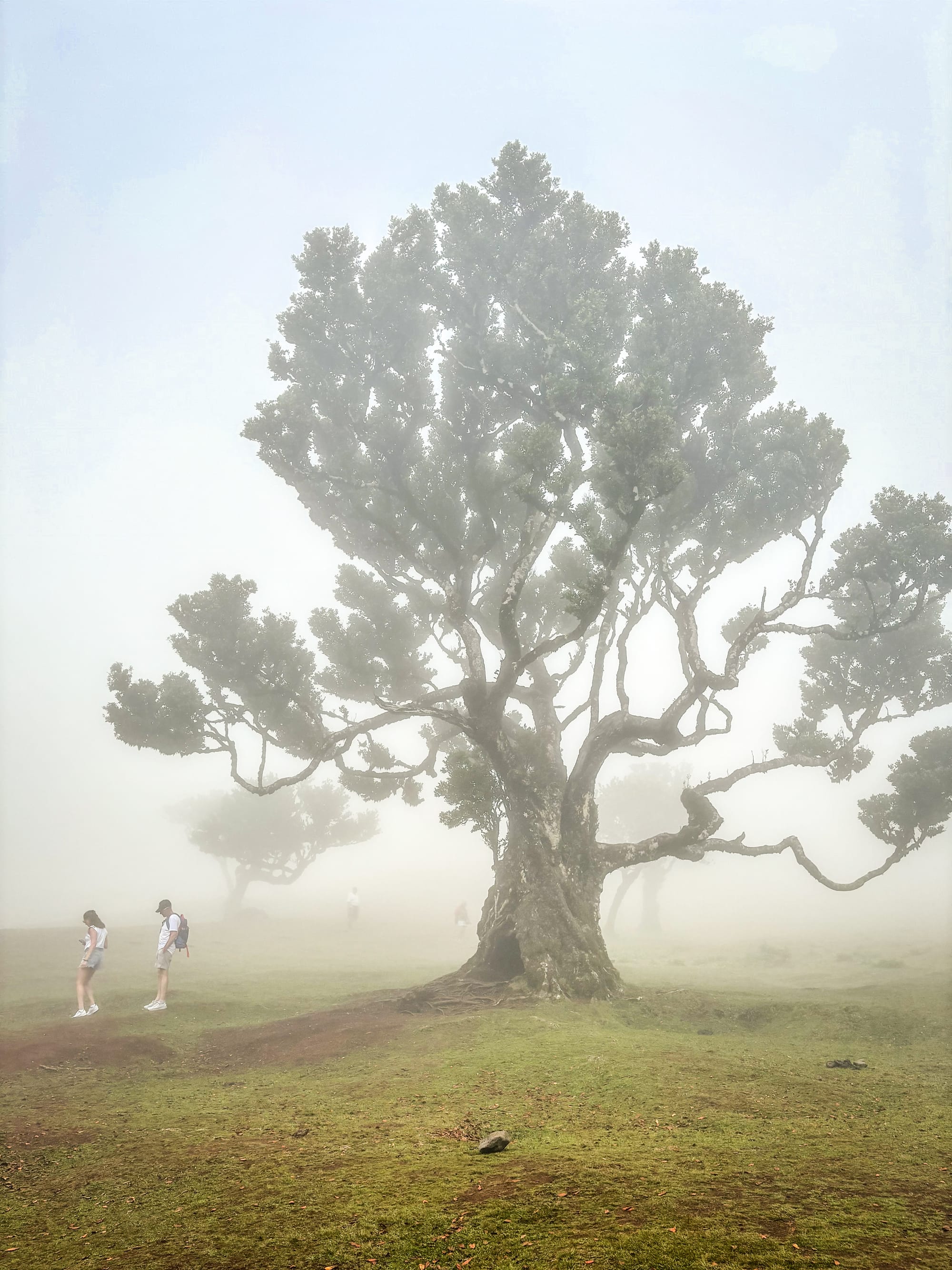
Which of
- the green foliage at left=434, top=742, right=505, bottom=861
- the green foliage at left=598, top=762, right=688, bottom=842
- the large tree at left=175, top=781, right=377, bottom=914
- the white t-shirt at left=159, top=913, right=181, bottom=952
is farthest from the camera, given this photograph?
the green foliage at left=598, top=762, right=688, bottom=842

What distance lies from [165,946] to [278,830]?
42372mm

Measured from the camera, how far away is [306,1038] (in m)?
14.4

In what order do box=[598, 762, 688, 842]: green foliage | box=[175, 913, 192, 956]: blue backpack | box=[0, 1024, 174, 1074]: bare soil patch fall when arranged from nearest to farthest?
box=[0, 1024, 174, 1074]: bare soil patch
box=[175, 913, 192, 956]: blue backpack
box=[598, 762, 688, 842]: green foliage

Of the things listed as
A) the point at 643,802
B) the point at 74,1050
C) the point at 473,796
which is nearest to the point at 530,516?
the point at 473,796

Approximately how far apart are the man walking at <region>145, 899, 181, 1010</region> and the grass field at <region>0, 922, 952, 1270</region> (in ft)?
2.35

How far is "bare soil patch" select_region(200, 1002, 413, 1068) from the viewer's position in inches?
517

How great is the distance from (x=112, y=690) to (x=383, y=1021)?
1239 centimetres

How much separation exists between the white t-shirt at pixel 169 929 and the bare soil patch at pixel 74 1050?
3280 millimetres

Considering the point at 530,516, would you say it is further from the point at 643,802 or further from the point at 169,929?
the point at 643,802

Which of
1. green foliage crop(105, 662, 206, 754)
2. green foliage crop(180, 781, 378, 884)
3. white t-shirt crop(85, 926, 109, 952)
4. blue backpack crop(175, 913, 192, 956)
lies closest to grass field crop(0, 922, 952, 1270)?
blue backpack crop(175, 913, 192, 956)

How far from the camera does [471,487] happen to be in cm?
2108

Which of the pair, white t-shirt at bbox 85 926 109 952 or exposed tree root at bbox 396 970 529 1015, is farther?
white t-shirt at bbox 85 926 109 952

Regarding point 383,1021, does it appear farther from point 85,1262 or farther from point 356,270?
point 356,270

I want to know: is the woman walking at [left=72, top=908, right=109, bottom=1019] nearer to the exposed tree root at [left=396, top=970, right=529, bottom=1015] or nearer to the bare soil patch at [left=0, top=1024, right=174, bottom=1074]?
the bare soil patch at [left=0, top=1024, right=174, bottom=1074]
